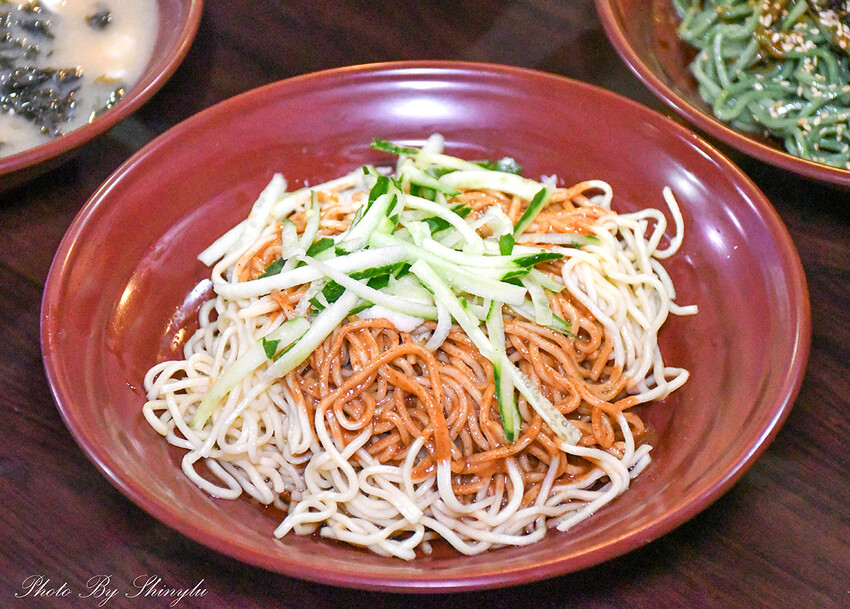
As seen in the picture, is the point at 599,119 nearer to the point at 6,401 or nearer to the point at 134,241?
the point at 134,241

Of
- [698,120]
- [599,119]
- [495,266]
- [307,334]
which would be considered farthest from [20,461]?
[698,120]

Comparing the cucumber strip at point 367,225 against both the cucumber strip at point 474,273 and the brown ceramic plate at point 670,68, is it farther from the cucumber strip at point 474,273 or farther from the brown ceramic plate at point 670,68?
the brown ceramic plate at point 670,68

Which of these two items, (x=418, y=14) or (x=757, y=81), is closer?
(x=757, y=81)

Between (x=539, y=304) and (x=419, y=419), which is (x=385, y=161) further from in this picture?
(x=419, y=419)

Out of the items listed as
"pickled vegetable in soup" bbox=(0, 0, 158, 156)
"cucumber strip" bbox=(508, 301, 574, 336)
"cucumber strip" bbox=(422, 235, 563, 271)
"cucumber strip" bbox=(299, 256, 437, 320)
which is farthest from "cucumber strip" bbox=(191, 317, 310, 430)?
"pickled vegetable in soup" bbox=(0, 0, 158, 156)

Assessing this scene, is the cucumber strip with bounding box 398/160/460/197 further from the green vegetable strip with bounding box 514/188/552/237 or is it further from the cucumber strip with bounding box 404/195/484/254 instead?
the green vegetable strip with bounding box 514/188/552/237
